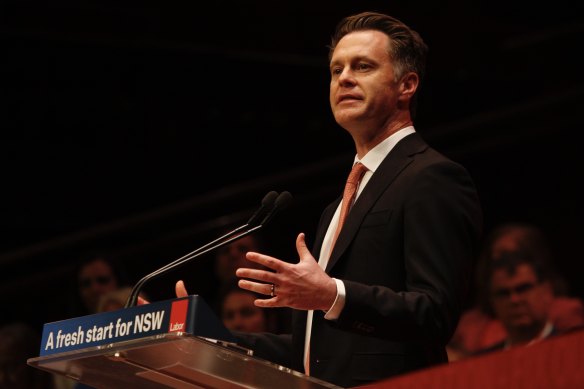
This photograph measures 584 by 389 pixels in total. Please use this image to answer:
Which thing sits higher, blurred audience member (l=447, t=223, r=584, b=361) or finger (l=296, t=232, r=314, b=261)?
blurred audience member (l=447, t=223, r=584, b=361)

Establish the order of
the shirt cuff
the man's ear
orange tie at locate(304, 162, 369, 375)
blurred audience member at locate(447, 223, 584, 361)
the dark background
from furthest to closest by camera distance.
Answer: the dark background, blurred audience member at locate(447, 223, 584, 361), the man's ear, orange tie at locate(304, 162, 369, 375), the shirt cuff

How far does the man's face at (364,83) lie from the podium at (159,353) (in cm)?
66

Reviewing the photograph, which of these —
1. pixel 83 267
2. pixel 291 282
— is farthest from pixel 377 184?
pixel 83 267

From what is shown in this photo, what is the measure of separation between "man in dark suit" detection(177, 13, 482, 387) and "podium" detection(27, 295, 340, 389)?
107 mm

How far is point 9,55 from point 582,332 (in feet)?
15.9

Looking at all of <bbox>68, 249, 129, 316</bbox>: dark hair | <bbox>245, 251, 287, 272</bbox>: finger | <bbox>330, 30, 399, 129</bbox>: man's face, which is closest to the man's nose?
<bbox>330, 30, 399, 129</bbox>: man's face

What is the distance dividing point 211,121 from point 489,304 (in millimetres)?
2831

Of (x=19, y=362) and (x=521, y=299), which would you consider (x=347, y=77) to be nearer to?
(x=521, y=299)

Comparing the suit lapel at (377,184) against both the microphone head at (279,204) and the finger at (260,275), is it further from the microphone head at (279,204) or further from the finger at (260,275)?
the finger at (260,275)

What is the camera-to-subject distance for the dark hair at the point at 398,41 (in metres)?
2.40

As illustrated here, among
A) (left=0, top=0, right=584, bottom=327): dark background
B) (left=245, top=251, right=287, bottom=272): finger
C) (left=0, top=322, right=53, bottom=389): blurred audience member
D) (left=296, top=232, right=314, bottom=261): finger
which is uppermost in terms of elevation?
(left=0, top=0, right=584, bottom=327): dark background

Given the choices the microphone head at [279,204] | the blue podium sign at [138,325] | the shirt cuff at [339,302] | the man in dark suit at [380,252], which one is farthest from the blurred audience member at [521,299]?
the blue podium sign at [138,325]

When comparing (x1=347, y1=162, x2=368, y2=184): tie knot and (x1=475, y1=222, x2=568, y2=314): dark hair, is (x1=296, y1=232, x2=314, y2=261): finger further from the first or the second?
(x1=475, y1=222, x2=568, y2=314): dark hair

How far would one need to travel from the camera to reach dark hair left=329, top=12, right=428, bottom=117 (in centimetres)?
240
